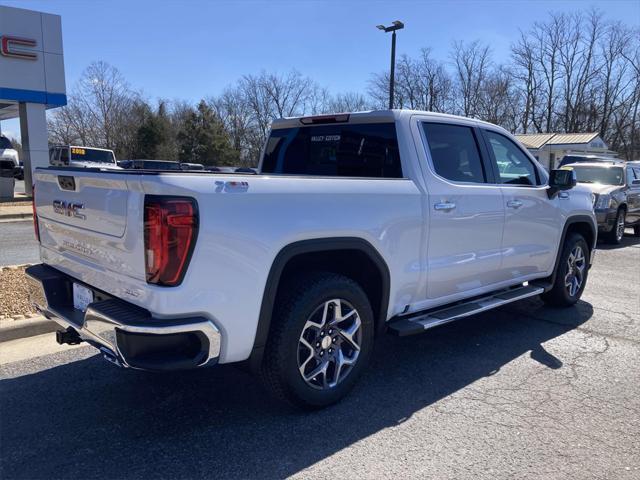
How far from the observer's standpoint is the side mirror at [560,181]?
200 inches

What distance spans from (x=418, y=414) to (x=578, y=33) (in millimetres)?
63364

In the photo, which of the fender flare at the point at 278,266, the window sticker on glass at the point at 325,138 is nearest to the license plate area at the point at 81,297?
the fender flare at the point at 278,266

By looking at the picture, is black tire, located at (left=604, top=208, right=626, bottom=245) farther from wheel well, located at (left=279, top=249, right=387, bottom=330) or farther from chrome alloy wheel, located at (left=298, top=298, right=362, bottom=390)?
chrome alloy wheel, located at (left=298, top=298, right=362, bottom=390)

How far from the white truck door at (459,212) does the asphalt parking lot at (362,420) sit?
2.34ft

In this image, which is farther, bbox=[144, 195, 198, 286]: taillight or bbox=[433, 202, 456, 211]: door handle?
bbox=[433, 202, 456, 211]: door handle

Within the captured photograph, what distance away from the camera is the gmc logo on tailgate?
118 inches

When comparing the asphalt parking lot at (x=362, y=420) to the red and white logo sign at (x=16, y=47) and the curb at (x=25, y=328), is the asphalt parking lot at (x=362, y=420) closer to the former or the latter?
the curb at (x=25, y=328)

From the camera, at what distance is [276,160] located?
4.92 meters

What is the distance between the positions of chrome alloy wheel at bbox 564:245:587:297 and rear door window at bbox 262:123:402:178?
296cm

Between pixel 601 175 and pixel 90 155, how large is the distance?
63.4 feet

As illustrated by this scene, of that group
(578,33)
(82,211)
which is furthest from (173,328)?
(578,33)

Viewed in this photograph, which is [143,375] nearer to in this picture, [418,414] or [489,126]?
[418,414]

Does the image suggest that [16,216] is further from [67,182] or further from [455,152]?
[455,152]

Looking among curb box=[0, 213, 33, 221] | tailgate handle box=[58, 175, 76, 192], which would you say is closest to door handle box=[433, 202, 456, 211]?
tailgate handle box=[58, 175, 76, 192]
